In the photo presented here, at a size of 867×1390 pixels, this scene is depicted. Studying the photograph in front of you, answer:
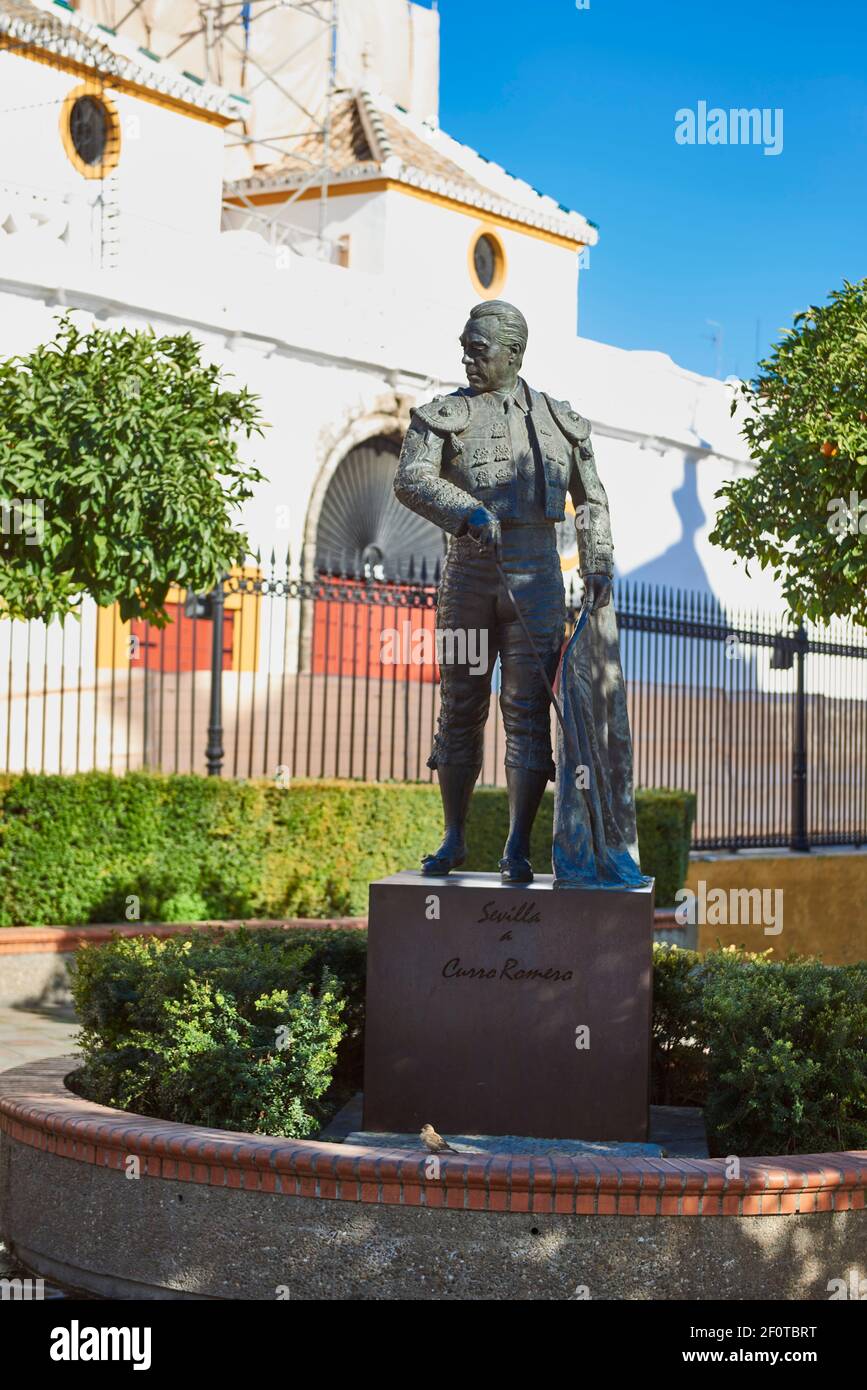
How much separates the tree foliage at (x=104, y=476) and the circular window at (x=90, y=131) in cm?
1195

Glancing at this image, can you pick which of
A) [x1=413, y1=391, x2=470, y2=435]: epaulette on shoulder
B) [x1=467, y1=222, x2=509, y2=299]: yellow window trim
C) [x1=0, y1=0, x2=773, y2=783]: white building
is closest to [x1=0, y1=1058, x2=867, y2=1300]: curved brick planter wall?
[x1=413, y1=391, x2=470, y2=435]: epaulette on shoulder

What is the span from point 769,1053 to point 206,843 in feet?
20.0

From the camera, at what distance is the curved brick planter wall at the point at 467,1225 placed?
486cm

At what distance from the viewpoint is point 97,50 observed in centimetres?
2080

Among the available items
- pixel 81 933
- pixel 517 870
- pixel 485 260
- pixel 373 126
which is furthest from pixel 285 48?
pixel 517 870

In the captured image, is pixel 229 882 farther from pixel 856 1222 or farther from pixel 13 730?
pixel 856 1222

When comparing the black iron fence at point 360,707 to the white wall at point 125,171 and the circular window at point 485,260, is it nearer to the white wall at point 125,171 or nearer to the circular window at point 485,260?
the white wall at point 125,171

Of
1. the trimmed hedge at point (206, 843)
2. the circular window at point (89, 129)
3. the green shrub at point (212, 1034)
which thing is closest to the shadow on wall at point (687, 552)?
the circular window at point (89, 129)

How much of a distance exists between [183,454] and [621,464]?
16.1m

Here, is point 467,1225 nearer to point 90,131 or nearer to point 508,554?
point 508,554

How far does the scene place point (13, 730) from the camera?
14.3m

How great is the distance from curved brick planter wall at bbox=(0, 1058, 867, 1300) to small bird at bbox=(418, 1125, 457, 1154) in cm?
45

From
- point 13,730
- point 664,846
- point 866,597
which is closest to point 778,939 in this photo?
point 664,846

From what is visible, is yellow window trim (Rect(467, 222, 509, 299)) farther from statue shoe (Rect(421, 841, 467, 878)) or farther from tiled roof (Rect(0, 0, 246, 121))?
statue shoe (Rect(421, 841, 467, 878))
